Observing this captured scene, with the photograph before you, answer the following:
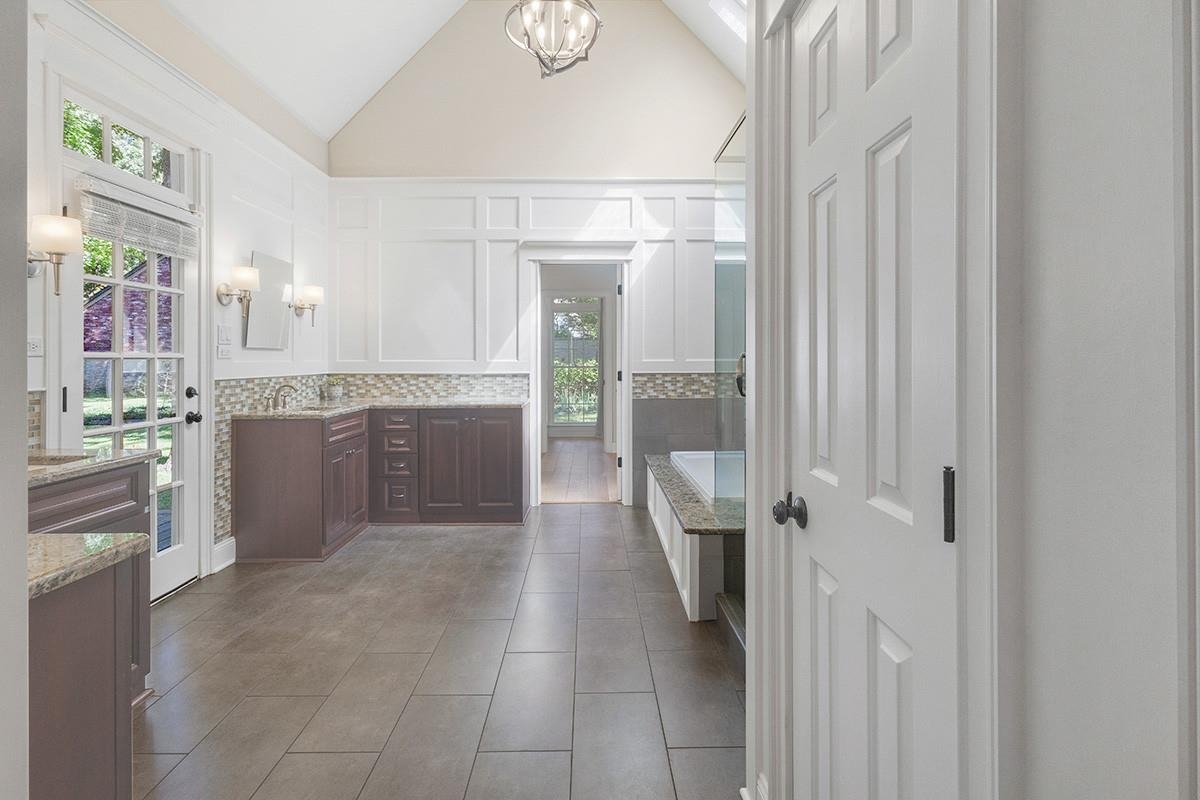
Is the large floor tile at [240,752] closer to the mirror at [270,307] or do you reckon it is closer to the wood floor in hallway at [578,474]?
the mirror at [270,307]

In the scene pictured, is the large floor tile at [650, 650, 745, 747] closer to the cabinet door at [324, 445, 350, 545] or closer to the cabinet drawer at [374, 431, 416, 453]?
the cabinet door at [324, 445, 350, 545]

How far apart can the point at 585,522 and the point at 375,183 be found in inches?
132

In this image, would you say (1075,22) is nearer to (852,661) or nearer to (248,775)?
(852,661)

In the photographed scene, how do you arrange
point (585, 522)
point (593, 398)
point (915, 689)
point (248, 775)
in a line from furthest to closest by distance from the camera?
point (593, 398) < point (585, 522) < point (248, 775) < point (915, 689)

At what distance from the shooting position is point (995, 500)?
0.74 meters

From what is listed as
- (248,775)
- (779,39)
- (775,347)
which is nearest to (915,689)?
(775,347)

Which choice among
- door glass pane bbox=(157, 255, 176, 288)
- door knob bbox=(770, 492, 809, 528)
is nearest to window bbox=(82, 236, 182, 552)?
door glass pane bbox=(157, 255, 176, 288)

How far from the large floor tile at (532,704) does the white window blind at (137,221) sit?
2619mm

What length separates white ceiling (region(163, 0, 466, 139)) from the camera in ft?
12.6

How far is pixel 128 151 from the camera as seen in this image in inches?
129

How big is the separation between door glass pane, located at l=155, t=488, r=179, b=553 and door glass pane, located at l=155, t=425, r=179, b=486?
7 centimetres

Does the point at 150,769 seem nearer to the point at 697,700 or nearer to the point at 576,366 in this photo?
the point at 697,700

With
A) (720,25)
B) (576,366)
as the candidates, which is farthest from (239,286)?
(576,366)

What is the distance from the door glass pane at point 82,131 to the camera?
2857 mm
